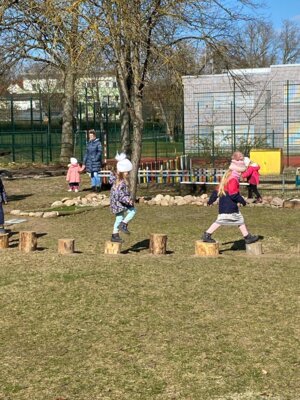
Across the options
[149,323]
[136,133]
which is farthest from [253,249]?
[136,133]

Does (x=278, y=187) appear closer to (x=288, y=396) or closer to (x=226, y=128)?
(x=288, y=396)

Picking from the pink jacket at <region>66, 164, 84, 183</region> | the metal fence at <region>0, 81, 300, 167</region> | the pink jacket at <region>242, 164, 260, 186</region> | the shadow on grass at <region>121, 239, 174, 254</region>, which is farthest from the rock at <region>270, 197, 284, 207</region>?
the metal fence at <region>0, 81, 300, 167</region>

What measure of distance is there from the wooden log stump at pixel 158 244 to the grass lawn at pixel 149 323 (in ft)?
0.52

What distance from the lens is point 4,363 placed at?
4977mm

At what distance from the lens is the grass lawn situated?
14.9 feet

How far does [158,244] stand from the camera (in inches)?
356

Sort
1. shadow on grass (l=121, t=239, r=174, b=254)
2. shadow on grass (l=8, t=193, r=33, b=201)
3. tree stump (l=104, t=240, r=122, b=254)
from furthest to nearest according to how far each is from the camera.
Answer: shadow on grass (l=8, t=193, r=33, b=201) → shadow on grass (l=121, t=239, r=174, b=254) → tree stump (l=104, t=240, r=122, b=254)

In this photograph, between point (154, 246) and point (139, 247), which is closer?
point (154, 246)

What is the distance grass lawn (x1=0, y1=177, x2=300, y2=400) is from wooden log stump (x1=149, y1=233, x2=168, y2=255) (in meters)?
0.16

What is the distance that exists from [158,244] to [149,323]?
321cm

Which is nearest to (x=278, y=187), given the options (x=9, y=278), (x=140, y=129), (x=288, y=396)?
(x=140, y=129)

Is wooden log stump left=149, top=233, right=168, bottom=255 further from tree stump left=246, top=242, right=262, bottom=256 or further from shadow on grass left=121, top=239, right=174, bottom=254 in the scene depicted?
tree stump left=246, top=242, right=262, bottom=256

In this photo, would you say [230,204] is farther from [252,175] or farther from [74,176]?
[74,176]

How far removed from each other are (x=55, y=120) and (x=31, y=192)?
22.6 m
